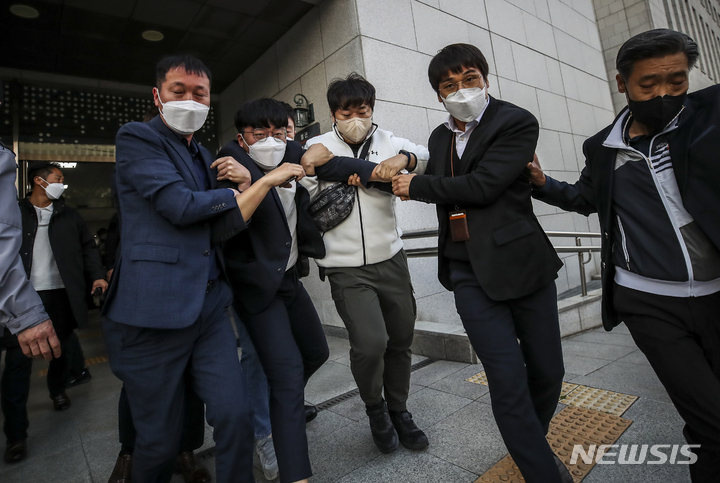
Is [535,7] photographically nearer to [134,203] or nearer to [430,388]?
[430,388]

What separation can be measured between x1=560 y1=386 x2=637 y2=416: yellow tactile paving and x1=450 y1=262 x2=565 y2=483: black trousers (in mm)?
877

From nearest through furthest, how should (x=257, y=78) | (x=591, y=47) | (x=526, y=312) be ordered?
(x=526, y=312)
(x=257, y=78)
(x=591, y=47)

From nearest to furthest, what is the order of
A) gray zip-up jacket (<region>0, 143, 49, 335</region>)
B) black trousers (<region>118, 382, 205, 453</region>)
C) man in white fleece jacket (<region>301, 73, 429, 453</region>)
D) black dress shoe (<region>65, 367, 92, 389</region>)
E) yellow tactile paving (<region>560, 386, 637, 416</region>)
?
gray zip-up jacket (<region>0, 143, 49, 335</region>)
black trousers (<region>118, 382, 205, 453</region>)
man in white fleece jacket (<region>301, 73, 429, 453</region>)
yellow tactile paving (<region>560, 386, 637, 416</region>)
black dress shoe (<region>65, 367, 92, 389</region>)

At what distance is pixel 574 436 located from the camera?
2.13 meters

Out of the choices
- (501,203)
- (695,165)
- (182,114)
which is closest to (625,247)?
(695,165)

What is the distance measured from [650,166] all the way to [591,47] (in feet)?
29.2

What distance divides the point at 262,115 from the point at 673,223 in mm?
1705

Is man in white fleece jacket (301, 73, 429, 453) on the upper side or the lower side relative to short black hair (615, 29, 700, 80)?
lower

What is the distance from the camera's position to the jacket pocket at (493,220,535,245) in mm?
1650

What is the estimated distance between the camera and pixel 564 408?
2.49 metres

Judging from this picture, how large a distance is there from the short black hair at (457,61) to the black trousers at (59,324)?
317cm

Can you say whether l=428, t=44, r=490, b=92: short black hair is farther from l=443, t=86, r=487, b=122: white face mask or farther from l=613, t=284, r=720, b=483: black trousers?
l=613, t=284, r=720, b=483: black trousers

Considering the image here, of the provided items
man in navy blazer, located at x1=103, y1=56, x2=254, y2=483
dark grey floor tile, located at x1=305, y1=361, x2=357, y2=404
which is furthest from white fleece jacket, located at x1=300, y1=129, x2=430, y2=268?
dark grey floor tile, located at x1=305, y1=361, x2=357, y2=404

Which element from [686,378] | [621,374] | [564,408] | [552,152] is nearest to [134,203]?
[686,378]
